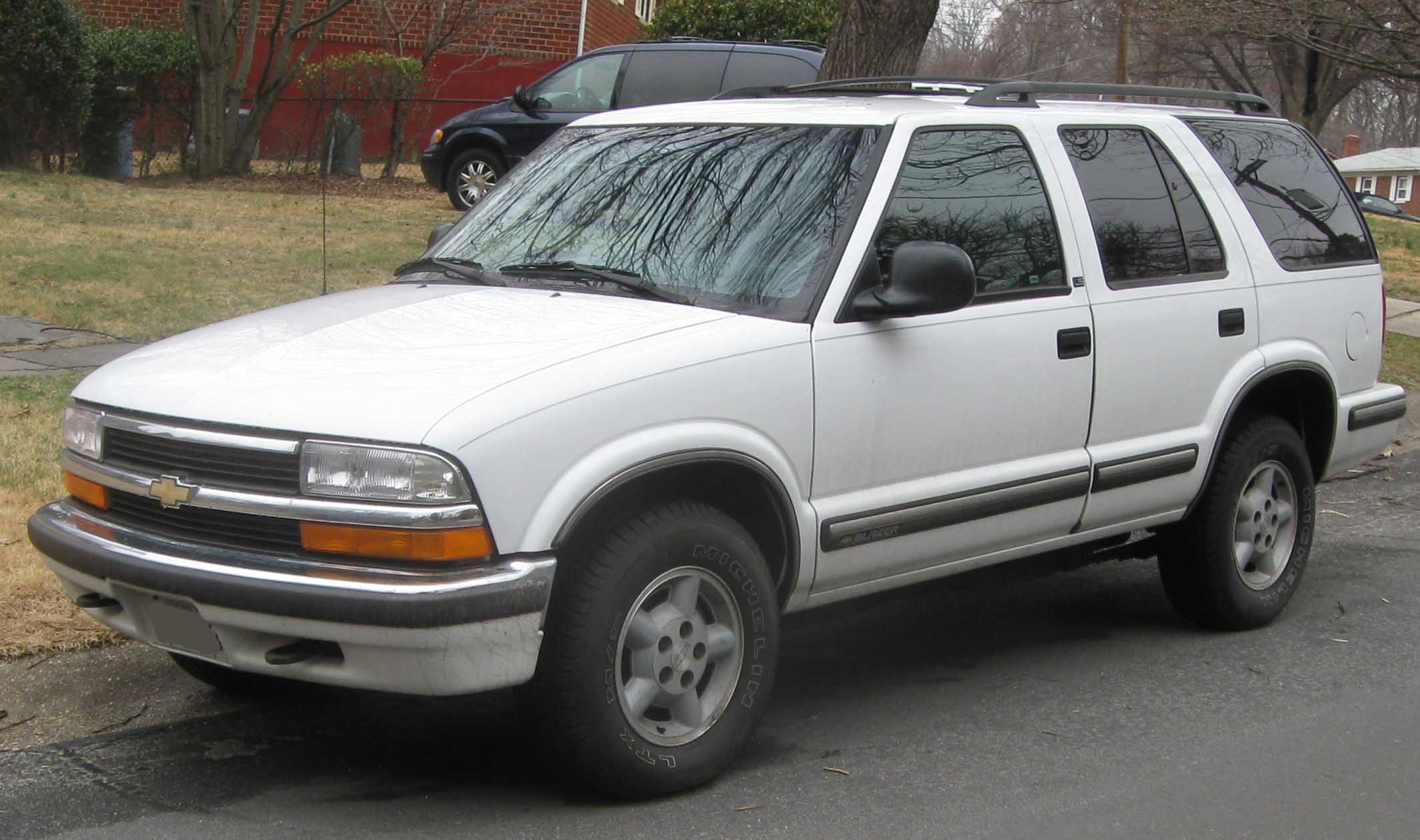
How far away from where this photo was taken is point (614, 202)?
5.04m

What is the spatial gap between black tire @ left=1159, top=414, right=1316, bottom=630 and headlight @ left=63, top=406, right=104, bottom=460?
3648mm

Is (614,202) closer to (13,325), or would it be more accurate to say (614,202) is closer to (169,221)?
(13,325)

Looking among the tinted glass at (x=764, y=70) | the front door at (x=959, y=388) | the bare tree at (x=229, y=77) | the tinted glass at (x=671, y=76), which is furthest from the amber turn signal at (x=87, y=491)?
the bare tree at (x=229, y=77)

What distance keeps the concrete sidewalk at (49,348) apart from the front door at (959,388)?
5.63m

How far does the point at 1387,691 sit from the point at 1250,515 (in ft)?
2.81

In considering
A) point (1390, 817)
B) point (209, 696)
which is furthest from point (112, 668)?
point (1390, 817)

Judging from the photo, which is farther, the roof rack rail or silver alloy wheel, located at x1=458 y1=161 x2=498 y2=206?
silver alloy wheel, located at x1=458 y1=161 x2=498 y2=206

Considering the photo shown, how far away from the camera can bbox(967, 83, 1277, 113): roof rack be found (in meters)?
5.30

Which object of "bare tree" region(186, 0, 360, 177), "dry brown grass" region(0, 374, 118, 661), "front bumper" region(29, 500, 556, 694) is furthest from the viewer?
"bare tree" region(186, 0, 360, 177)

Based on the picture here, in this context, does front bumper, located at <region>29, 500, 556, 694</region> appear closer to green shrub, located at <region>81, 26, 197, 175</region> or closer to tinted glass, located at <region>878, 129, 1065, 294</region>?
tinted glass, located at <region>878, 129, 1065, 294</region>

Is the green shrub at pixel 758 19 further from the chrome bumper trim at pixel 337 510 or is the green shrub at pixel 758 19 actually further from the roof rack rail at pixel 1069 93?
the chrome bumper trim at pixel 337 510

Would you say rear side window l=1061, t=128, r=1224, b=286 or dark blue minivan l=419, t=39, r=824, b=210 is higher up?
dark blue minivan l=419, t=39, r=824, b=210

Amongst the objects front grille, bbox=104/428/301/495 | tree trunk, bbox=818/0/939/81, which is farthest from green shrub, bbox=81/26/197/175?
front grille, bbox=104/428/301/495

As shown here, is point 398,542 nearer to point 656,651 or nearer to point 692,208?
point 656,651
